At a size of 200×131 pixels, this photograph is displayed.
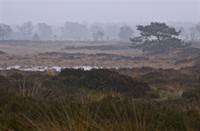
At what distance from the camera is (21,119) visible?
19.9ft

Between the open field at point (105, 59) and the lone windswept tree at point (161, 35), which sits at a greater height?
the lone windswept tree at point (161, 35)

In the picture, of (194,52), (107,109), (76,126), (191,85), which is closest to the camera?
(76,126)

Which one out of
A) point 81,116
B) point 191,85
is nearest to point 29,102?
point 81,116

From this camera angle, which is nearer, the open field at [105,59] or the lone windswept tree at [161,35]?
the open field at [105,59]

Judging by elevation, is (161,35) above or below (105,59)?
above

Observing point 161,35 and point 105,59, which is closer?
point 105,59

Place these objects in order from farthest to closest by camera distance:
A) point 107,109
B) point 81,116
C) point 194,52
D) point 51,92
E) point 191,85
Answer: point 194,52, point 191,85, point 51,92, point 107,109, point 81,116

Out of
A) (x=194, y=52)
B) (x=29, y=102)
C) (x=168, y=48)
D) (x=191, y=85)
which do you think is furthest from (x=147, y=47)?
(x=29, y=102)

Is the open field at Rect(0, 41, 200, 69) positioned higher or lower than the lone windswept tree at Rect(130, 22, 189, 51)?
lower

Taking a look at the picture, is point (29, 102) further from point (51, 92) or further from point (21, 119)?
point (51, 92)

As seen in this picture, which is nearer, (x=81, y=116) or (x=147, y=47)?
(x=81, y=116)

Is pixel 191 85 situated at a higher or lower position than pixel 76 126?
lower

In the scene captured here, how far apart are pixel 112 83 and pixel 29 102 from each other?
7198 mm

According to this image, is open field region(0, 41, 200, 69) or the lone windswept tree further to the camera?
the lone windswept tree
